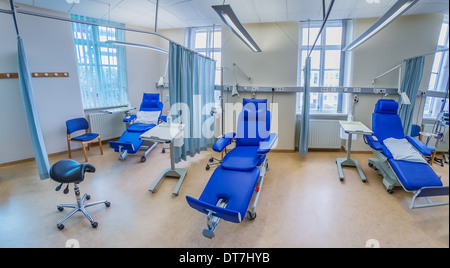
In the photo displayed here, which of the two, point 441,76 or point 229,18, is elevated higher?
point 229,18

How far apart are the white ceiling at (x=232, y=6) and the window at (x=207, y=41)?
707mm

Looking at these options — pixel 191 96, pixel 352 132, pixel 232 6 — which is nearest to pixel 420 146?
pixel 352 132

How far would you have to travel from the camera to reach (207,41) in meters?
5.37

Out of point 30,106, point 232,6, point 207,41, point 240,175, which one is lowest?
point 240,175

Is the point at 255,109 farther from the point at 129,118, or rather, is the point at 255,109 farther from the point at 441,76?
the point at 129,118

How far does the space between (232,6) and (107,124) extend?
3.65 meters

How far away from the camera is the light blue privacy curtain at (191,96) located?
3.15 meters

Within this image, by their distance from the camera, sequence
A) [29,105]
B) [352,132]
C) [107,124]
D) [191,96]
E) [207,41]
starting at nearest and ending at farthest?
[29,105] < [352,132] < [191,96] < [107,124] < [207,41]

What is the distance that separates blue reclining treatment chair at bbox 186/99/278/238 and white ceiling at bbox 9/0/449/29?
1631 mm

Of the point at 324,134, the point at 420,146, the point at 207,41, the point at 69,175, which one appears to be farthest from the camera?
the point at 207,41

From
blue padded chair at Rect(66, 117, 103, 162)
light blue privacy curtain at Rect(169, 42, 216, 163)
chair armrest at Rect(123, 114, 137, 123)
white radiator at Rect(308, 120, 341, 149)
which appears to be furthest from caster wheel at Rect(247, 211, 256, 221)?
chair armrest at Rect(123, 114, 137, 123)

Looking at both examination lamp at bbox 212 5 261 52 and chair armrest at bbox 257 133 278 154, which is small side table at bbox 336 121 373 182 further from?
examination lamp at bbox 212 5 261 52

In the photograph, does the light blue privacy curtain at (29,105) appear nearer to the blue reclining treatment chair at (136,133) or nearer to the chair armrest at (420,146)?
the blue reclining treatment chair at (136,133)
